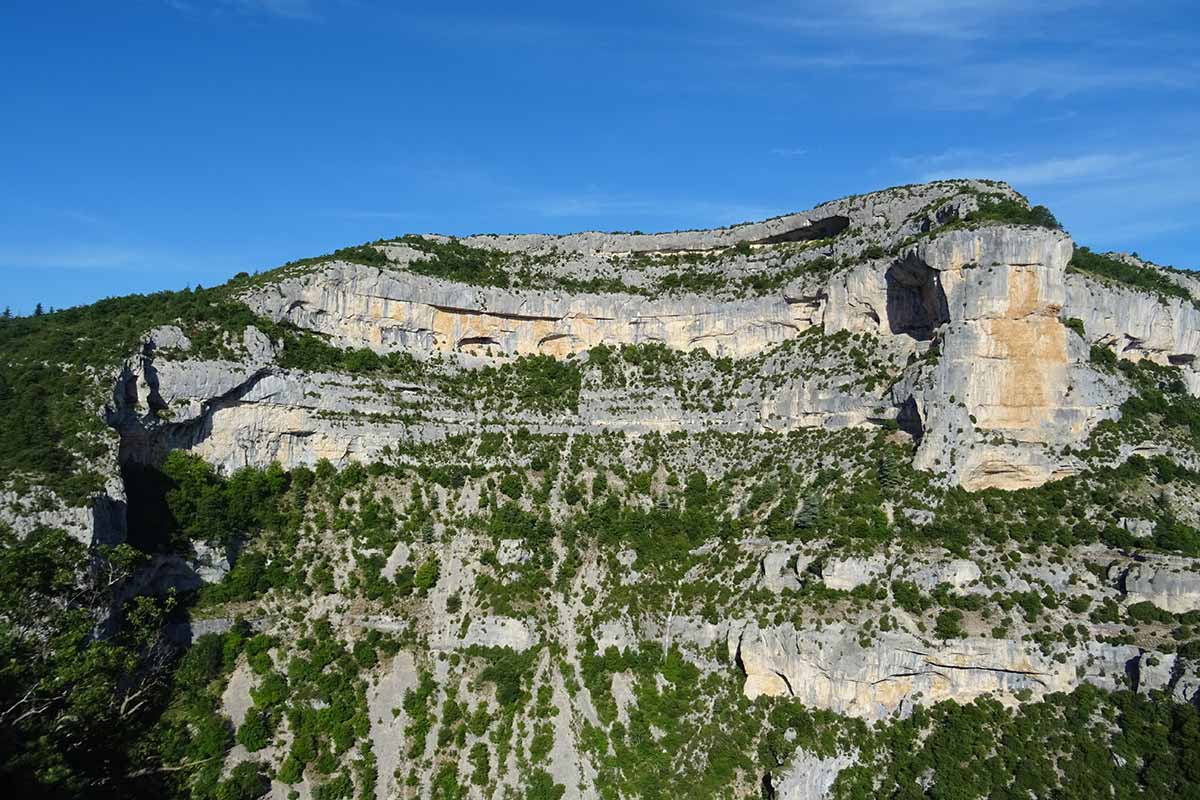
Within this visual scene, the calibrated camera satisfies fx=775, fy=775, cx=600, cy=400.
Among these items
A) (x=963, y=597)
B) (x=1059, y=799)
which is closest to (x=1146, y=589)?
(x=963, y=597)

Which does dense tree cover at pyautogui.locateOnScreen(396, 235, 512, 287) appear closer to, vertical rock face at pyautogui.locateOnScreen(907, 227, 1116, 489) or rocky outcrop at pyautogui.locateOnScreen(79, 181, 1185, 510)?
rocky outcrop at pyautogui.locateOnScreen(79, 181, 1185, 510)

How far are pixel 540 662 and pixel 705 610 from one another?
433 inches

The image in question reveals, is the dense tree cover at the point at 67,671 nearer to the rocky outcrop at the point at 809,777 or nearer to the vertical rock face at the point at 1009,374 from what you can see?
the rocky outcrop at the point at 809,777

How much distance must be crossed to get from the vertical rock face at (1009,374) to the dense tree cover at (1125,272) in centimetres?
996

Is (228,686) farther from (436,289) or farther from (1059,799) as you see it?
(1059,799)

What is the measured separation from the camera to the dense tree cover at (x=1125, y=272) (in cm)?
5966

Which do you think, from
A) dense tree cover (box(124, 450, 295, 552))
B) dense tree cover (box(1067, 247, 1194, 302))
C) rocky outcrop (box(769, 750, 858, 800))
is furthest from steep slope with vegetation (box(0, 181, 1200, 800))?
dense tree cover (box(1067, 247, 1194, 302))

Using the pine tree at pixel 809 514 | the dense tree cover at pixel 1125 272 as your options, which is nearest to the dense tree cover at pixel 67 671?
the pine tree at pixel 809 514

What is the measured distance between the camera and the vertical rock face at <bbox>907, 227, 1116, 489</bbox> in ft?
167

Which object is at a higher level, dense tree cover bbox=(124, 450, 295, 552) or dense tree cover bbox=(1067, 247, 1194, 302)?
dense tree cover bbox=(1067, 247, 1194, 302)

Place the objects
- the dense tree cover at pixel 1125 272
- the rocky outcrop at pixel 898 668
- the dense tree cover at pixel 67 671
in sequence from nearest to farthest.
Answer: the dense tree cover at pixel 67 671 < the rocky outcrop at pixel 898 668 < the dense tree cover at pixel 1125 272

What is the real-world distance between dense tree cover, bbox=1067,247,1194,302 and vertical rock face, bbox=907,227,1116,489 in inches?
392

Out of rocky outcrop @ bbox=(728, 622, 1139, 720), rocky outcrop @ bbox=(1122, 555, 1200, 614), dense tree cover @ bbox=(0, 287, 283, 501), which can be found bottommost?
rocky outcrop @ bbox=(728, 622, 1139, 720)

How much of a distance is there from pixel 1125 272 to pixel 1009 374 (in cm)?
2103
